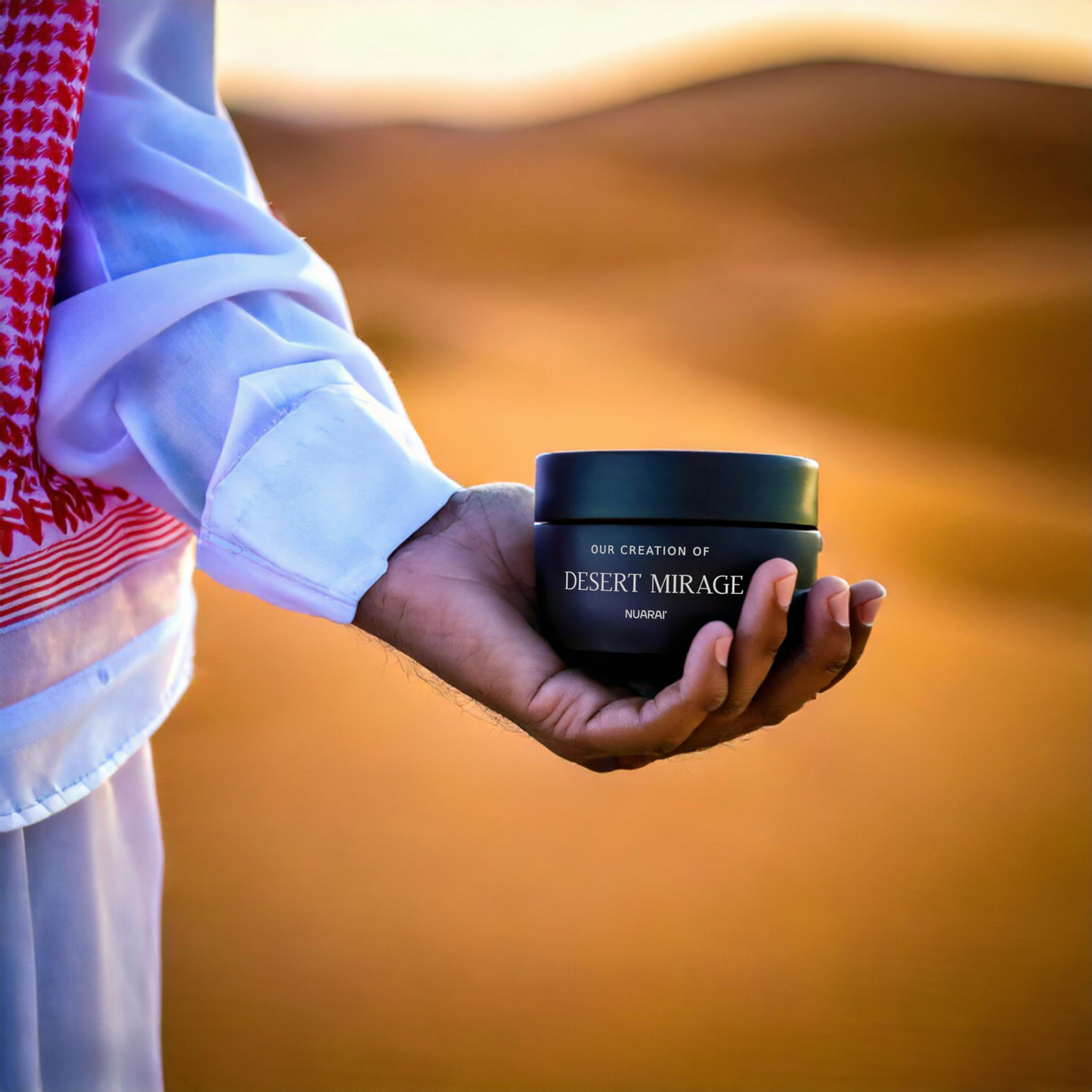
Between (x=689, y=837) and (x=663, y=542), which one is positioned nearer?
(x=663, y=542)

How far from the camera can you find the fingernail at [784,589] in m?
0.68

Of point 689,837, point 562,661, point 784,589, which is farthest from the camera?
point 689,837

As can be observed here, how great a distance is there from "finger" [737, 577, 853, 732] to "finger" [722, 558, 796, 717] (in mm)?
25

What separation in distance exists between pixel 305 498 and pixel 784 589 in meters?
0.36

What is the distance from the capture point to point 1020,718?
3568 mm

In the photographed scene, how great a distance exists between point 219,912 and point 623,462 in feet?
7.23

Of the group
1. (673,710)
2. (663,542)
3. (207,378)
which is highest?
(207,378)

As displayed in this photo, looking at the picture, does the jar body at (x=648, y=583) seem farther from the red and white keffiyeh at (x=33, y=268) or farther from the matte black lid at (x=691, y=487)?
the red and white keffiyeh at (x=33, y=268)

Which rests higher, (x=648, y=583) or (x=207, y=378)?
(x=207, y=378)

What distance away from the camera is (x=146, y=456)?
2.53 ft

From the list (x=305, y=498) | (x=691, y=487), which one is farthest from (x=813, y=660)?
(x=305, y=498)

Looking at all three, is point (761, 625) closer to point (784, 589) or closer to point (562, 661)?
point (784, 589)

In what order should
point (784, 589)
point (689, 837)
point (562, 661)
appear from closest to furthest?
point (784, 589) < point (562, 661) < point (689, 837)

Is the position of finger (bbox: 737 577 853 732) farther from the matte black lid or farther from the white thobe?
the white thobe
